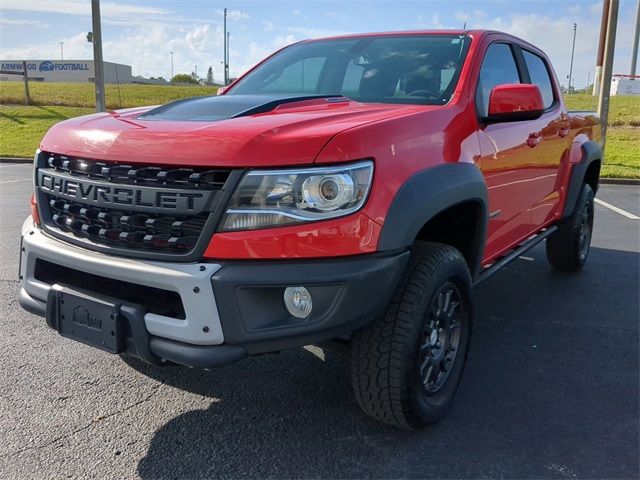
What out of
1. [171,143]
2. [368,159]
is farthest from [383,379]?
[171,143]

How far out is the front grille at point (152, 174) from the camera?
7.23 ft

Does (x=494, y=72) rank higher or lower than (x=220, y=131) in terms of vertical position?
higher

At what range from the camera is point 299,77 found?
149 inches

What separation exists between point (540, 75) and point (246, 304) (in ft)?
11.3

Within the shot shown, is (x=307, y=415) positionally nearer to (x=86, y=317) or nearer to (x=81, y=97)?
(x=86, y=317)

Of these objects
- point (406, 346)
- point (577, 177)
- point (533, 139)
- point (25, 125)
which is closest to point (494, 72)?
point (533, 139)

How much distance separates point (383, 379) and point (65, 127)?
1824 millimetres

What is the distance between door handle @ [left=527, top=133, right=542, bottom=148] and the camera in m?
3.70

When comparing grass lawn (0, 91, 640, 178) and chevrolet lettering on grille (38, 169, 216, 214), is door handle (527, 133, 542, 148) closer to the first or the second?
chevrolet lettering on grille (38, 169, 216, 214)

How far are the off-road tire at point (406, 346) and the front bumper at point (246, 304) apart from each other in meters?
0.17

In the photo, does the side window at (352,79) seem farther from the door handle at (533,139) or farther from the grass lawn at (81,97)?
the grass lawn at (81,97)

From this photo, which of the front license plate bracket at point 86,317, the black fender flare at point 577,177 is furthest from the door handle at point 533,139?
the front license plate bracket at point 86,317

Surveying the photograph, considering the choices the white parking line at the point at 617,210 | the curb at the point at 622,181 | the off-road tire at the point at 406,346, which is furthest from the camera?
the curb at the point at 622,181

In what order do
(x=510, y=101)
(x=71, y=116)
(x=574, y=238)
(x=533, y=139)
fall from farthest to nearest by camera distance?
(x=71, y=116), (x=574, y=238), (x=533, y=139), (x=510, y=101)
